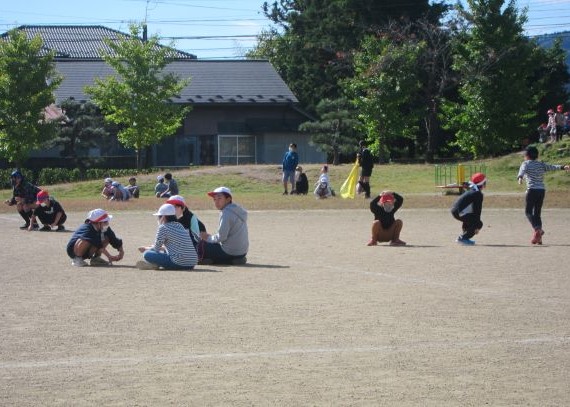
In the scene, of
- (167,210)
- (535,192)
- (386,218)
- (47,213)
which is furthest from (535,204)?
(47,213)

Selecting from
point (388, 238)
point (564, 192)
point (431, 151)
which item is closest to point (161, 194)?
point (564, 192)

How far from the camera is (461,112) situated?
2083 inches

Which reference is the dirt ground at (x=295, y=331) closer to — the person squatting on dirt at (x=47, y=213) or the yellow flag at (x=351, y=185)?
the person squatting on dirt at (x=47, y=213)

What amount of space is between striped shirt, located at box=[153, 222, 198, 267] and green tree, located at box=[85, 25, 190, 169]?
37598mm

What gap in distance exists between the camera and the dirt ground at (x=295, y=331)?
292 inches

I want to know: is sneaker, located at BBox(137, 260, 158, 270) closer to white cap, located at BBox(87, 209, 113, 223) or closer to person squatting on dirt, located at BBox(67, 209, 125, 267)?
person squatting on dirt, located at BBox(67, 209, 125, 267)

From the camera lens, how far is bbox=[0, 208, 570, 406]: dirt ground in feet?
24.3

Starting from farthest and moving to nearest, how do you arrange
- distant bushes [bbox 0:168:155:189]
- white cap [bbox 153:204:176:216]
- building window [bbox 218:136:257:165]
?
building window [bbox 218:136:257:165] → distant bushes [bbox 0:168:155:189] → white cap [bbox 153:204:176:216]

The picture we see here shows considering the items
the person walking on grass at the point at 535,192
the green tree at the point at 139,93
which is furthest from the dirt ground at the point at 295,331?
the green tree at the point at 139,93

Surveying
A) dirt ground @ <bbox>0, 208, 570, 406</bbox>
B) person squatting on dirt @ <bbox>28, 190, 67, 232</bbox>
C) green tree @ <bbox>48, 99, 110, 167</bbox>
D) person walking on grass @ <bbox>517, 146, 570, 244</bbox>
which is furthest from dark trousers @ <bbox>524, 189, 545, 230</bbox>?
green tree @ <bbox>48, 99, 110, 167</bbox>

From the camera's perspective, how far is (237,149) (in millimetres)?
61781

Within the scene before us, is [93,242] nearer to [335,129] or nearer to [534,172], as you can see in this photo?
[534,172]

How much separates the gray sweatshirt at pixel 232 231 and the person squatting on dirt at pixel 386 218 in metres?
3.51

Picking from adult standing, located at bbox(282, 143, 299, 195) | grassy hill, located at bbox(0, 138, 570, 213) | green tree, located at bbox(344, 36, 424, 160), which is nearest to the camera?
grassy hill, located at bbox(0, 138, 570, 213)
